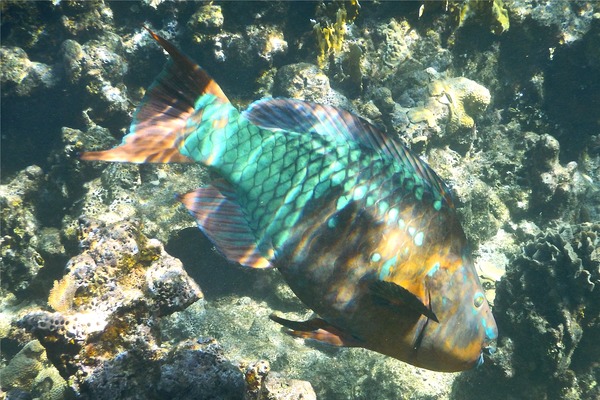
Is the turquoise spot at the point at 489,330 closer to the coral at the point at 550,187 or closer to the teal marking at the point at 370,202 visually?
the teal marking at the point at 370,202

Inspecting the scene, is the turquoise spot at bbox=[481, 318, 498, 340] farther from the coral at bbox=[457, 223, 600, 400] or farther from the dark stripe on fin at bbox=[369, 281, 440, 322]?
the coral at bbox=[457, 223, 600, 400]

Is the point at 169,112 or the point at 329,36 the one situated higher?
the point at 329,36

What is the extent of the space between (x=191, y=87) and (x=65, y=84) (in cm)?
452

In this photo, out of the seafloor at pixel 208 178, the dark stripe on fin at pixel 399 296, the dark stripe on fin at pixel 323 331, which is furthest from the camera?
the seafloor at pixel 208 178

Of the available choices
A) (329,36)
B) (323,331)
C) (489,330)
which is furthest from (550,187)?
(323,331)

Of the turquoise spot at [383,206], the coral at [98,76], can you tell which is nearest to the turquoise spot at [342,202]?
the turquoise spot at [383,206]

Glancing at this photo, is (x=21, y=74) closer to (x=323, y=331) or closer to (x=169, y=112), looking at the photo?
(x=169, y=112)

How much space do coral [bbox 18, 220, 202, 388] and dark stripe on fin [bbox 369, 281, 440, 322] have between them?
5.89ft

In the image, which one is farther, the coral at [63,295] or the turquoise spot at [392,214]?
the coral at [63,295]

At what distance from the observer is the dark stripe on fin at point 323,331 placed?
183cm

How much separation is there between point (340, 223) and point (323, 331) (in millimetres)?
541

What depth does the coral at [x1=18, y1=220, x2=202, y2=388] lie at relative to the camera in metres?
2.47

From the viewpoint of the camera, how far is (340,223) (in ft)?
6.22

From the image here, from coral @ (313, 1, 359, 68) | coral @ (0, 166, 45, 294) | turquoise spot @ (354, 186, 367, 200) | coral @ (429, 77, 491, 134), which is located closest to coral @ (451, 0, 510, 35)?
coral @ (429, 77, 491, 134)
